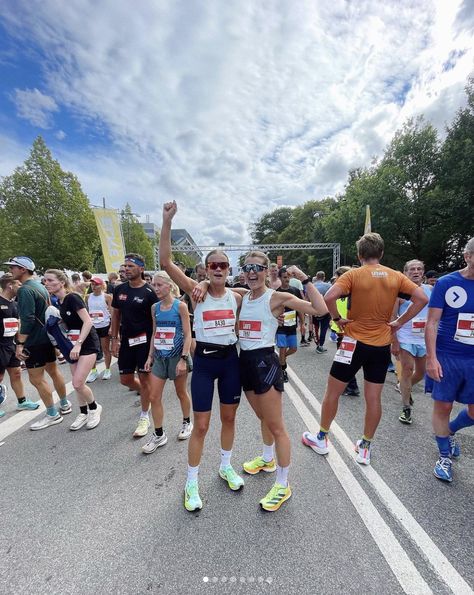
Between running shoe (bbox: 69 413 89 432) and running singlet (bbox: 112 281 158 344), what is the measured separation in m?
1.27

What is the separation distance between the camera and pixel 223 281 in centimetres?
235

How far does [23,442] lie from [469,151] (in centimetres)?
2327

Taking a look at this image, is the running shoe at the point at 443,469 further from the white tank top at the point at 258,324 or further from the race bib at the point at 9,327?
the race bib at the point at 9,327

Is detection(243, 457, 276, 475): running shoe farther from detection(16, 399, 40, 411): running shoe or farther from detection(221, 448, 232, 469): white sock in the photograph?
detection(16, 399, 40, 411): running shoe

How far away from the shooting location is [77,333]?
3.74m

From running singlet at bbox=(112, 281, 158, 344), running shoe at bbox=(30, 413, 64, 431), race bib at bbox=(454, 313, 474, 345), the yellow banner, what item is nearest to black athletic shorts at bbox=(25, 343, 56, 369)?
running shoe at bbox=(30, 413, 64, 431)

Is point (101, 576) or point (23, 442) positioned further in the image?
point (23, 442)

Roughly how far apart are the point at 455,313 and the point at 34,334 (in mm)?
4796

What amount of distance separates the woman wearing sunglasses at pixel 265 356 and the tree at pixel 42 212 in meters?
19.9

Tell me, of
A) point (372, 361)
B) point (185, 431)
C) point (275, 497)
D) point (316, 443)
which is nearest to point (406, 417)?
point (316, 443)

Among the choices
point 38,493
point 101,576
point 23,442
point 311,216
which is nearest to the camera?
point 101,576

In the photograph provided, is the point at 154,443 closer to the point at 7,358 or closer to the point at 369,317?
the point at 369,317

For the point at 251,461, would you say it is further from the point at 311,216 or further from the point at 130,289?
the point at 311,216

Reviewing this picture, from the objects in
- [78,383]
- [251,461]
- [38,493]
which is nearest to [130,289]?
[78,383]
